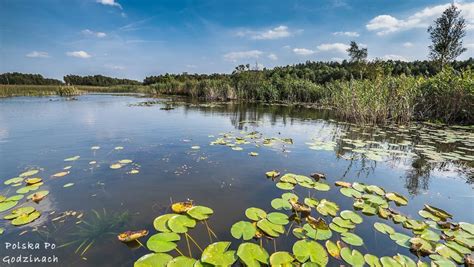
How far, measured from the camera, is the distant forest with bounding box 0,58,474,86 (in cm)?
2152

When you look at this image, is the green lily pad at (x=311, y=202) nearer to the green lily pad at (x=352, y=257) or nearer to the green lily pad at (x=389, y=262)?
the green lily pad at (x=352, y=257)

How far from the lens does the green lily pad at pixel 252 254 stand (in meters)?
1.79

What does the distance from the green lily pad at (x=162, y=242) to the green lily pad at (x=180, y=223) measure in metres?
0.08

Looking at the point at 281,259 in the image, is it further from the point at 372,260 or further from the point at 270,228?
the point at 372,260

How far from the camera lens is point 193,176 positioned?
12.0 feet

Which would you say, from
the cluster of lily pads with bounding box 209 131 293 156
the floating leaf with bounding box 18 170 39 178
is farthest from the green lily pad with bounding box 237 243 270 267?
the floating leaf with bounding box 18 170 39 178

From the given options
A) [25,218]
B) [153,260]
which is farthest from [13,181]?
[153,260]

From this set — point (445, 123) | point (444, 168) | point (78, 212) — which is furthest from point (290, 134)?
point (445, 123)

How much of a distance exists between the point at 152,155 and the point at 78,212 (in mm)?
2152

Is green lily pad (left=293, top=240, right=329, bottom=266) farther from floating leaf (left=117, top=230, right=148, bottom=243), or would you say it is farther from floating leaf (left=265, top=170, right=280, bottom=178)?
floating leaf (left=265, top=170, right=280, bottom=178)

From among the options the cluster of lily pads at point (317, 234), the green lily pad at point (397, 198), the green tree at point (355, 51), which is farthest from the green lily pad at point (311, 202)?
the green tree at point (355, 51)

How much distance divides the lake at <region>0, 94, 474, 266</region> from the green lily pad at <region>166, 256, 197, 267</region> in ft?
0.64

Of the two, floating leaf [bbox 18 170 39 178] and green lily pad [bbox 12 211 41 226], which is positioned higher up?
floating leaf [bbox 18 170 39 178]

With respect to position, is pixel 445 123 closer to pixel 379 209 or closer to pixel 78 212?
pixel 379 209
